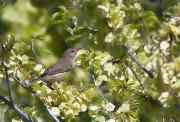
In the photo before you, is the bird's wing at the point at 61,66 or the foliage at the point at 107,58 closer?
the foliage at the point at 107,58

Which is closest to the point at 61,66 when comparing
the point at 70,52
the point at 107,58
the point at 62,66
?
the point at 62,66

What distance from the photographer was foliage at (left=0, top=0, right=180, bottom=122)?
256 centimetres

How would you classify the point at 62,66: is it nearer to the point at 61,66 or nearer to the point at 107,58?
the point at 61,66

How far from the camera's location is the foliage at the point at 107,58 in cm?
256

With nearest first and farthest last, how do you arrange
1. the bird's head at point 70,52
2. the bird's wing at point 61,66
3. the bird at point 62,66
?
1. the bird at point 62,66
2. the bird's head at point 70,52
3. the bird's wing at point 61,66

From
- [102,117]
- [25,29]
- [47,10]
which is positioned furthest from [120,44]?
[47,10]

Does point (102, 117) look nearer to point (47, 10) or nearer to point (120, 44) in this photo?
point (120, 44)

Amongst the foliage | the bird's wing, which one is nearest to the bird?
the bird's wing

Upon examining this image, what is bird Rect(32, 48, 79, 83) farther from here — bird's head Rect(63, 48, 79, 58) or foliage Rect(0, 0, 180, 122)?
foliage Rect(0, 0, 180, 122)

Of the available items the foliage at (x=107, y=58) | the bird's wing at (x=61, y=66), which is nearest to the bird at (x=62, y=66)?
the bird's wing at (x=61, y=66)

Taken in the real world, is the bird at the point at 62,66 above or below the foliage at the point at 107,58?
below

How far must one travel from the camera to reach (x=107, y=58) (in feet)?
10.5

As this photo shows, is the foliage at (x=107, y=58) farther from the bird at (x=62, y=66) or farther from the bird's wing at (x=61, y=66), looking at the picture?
the bird's wing at (x=61, y=66)

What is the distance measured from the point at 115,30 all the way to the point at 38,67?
1.27 meters
